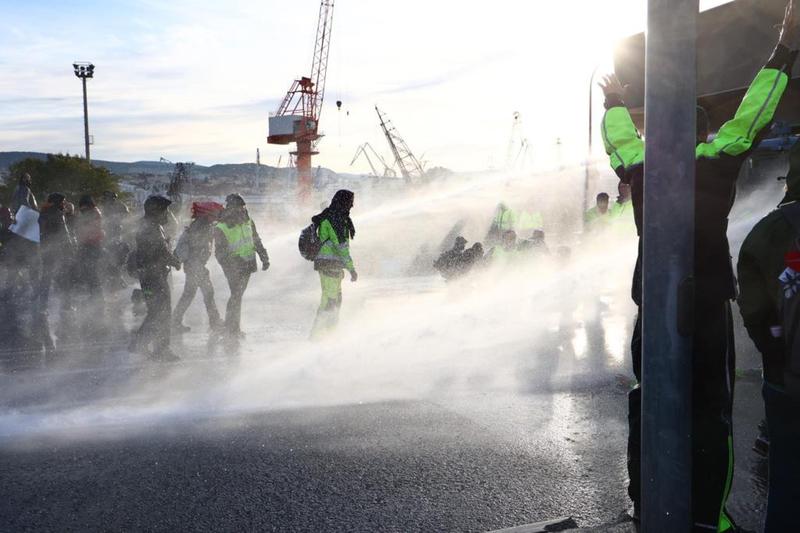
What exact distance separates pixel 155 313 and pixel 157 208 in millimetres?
1164

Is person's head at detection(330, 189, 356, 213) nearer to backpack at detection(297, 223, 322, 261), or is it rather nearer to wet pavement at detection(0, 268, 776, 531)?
backpack at detection(297, 223, 322, 261)

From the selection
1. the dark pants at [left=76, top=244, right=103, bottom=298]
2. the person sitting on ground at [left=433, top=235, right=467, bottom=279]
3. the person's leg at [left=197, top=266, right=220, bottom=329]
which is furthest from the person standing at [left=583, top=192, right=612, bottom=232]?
the dark pants at [left=76, top=244, right=103, bottom=298]

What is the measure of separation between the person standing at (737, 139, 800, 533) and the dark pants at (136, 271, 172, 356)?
6.32 metres

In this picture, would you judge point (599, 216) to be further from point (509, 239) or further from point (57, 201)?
point (57, 201)

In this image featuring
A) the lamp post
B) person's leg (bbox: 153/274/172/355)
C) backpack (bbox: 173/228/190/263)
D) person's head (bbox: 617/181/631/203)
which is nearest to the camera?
person's leg (bbox: 153/274/172/355)

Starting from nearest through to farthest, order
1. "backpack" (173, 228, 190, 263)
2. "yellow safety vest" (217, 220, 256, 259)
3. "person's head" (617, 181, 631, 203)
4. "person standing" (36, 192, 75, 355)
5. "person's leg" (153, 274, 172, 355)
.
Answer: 1. "person's leg" (153, 274, 172, 355)
2. "person's head" (617, 181, 631, 203)
3. "yellow safety vest" (217, 220, 256, 259)
4. "person standing" (36, 192, 75, 355)
5. "backpack" (173, 228, 190, 263)

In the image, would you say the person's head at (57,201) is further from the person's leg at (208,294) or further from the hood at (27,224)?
the person's leg at (208,294)

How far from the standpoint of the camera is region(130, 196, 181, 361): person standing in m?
7.57

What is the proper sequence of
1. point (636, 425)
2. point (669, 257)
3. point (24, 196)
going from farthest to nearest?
point (24, 196) < point (636, 425) < point (669, 257)

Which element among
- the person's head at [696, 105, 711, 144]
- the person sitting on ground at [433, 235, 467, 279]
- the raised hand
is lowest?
the person sitting on ground at [433, 235, 467, 279]

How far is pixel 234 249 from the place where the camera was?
27.7ft

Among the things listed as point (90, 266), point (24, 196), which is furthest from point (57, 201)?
point (90, 266)

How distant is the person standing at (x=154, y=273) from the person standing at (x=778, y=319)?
6266 millimetres

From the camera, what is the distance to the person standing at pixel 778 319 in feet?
8.23
